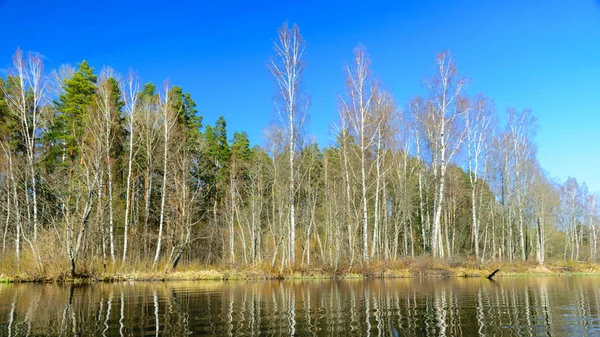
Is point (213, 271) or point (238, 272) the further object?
point (213, 271)

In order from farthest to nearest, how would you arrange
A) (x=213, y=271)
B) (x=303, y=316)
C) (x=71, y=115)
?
(x=71, y=115) → (x=213, y=271) → (x=303, y=316)

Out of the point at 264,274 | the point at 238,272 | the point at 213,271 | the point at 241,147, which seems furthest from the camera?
the point at 241,147

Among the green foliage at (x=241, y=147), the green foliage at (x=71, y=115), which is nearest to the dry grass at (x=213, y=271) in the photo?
the green foliage at (x=71, y=115)

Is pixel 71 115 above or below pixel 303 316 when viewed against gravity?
above

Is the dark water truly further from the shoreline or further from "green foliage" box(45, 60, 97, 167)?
"green foliage" box(45, 60, 97, 167)

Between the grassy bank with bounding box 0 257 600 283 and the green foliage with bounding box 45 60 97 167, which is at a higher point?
the green foliage with bounding box 45 60 97 167

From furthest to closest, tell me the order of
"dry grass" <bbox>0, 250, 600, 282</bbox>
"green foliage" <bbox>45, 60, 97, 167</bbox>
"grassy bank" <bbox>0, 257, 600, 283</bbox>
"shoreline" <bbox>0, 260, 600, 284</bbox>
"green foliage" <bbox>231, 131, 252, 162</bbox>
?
"green foliage" <bbox>231, 131, 252, 162</bbox>
"green foliage" <bbox>45, 60, 97, 167</bbox>
"shoreline" <bbox>0, 260, 600, 284</bbox>
"grassy bank" <bbox>0, 257, 600, 283</bbox>
"dry grass" <bbox>0, 250, 600, 282</bbox>

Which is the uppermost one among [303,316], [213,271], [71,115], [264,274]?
[71,115]

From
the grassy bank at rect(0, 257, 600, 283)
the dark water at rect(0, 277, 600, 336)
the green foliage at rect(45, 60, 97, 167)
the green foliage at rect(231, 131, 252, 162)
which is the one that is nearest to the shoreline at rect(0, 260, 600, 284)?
the grassy bank at rect(0, 257, 600, 283)

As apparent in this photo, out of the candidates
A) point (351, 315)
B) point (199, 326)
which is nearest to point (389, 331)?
point (351, 315)

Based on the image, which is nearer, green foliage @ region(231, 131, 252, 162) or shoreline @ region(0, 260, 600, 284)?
shoreline @ region(0, 260, 600, 284)

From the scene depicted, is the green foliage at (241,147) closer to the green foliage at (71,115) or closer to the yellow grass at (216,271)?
the green foliage at (71,115)

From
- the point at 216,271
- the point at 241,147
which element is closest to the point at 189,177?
the point at 216,271

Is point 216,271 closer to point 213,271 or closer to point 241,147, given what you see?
point 213,271
